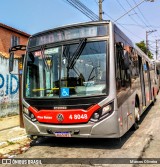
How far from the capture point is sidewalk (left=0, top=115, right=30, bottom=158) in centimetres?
716

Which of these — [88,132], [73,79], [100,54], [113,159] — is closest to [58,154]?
[88,132]

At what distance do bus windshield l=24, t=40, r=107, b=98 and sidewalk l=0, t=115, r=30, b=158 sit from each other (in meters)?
1.49

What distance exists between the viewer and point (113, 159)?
5.86 m

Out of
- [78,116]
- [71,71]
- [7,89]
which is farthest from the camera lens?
[7,89]

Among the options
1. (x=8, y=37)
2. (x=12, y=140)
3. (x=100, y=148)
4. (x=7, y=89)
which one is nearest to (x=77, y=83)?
(x=100, y=148)

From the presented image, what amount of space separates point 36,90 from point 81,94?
1.30 m

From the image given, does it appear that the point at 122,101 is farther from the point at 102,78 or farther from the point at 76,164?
the point at 76,164

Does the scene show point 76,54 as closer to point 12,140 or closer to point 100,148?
point 100,148

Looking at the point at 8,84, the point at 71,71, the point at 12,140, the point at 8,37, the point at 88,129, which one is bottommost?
the point at 12,140

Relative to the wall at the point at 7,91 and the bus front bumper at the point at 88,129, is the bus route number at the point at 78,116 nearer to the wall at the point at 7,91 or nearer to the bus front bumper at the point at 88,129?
the bus front bumper at the point at 88,129

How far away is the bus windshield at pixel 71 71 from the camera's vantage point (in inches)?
256

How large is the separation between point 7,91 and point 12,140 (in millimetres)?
5231

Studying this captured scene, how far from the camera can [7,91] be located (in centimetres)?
1306

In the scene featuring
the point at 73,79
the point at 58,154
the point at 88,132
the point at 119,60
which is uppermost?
the point at 119,60
